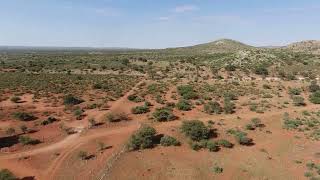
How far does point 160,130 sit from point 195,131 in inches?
160

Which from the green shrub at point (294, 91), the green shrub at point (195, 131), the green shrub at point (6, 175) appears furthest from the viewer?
the green shrub at point (294, 91)

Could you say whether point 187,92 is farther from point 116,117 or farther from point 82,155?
point 82,155

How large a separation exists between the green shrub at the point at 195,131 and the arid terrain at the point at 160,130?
0.09m

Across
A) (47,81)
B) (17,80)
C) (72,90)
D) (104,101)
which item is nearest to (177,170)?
(104,101)

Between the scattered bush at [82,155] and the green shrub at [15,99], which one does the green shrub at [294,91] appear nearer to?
the scattered bush at [82,155]

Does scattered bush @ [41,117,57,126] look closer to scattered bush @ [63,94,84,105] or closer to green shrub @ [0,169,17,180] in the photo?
scattered bush @ [63,94,84,105]

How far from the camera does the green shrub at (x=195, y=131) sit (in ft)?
101

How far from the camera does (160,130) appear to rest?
3350 centimetres

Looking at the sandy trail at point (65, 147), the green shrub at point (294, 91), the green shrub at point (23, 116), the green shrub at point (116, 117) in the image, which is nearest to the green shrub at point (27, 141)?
the sandy trail at point (65, 147)

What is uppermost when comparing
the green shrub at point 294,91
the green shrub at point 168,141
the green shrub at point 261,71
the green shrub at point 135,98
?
the green shrub at point 261,71

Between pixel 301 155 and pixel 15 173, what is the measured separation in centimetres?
2222

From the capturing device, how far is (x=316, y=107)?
43281mm

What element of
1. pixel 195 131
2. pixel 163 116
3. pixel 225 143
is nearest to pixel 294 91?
pixel 163 116

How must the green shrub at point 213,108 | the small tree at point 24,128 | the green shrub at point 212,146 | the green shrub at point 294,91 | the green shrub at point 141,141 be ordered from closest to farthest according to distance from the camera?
the green shrub at point 212,146
the green shrub at point 141,141
the small tree at point 24,128
the green shrub at point 213,108
the green shrub at point 294,91
